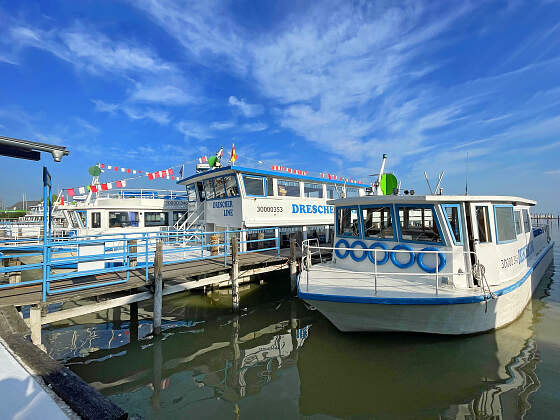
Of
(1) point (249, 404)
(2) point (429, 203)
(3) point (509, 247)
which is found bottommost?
(1) point (249, 404)

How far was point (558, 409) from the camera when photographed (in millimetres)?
5070

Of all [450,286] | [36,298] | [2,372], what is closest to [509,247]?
[450,286]

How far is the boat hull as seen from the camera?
689 cm

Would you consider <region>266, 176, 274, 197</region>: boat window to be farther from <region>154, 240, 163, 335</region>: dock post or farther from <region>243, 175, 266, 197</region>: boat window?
<region>154, 240, 163, 335</region>: dock post

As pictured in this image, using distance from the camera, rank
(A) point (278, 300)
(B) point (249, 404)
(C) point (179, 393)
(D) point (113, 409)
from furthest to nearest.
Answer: (A) point (278, 300)
(C) point (179, 393)
(B) point (249, 404)
(D) point (113, 409)

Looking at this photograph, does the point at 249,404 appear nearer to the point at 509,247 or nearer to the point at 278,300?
the point at 278,300

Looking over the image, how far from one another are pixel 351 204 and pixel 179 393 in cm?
651

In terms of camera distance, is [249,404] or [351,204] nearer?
[249,404]

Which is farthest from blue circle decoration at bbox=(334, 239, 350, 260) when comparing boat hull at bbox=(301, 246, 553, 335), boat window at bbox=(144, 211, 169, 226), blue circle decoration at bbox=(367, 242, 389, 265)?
boat window at bbox=(144, 211, 169, 226)

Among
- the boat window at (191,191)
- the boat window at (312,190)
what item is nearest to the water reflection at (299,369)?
the boat window at (312,190)

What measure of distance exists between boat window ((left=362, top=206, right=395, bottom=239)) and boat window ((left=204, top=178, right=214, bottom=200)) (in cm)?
957

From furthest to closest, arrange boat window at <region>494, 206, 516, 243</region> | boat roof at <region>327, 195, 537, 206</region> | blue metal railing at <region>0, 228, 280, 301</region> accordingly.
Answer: boat window at <region>494, 206, 516, 243</region>, boat roof at <region>327, 195, 537, 206</region>, blue metal railing at <region>0, 228, 280, 301</region>

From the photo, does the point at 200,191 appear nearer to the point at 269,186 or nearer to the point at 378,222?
the point at 269,186

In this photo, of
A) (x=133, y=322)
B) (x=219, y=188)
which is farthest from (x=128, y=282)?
(x=219, y=188)
